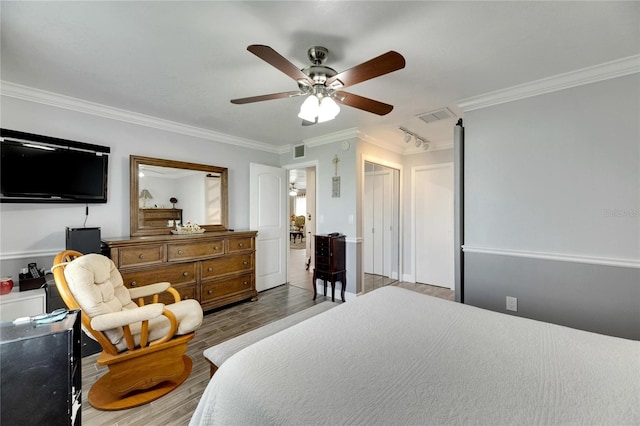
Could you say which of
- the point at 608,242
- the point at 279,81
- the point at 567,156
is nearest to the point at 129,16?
the point at 279,81

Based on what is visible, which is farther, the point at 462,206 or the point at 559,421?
the point at 462,206

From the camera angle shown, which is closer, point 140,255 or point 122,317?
point 122,317

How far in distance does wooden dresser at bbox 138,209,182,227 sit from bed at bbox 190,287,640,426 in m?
2.77

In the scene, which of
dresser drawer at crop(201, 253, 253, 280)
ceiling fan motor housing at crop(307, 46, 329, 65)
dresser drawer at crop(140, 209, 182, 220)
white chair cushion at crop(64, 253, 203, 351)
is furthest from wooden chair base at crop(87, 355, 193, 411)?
ceiling fan motor housing at crop(307, 46, 329, 65)

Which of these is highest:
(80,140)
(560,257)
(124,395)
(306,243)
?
(80,140)

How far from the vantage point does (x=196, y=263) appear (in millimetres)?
3207

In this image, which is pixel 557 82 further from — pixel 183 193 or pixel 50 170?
pixel 50 170

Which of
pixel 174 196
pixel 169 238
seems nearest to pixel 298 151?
pixel 174 196

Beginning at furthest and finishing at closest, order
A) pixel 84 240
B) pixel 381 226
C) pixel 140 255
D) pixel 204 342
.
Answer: pixel 381 226
pixel 140 255
pixel 204 342
pixel 84 240

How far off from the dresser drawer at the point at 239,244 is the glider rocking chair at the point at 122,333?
58.8 inches

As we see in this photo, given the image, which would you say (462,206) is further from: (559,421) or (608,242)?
(559,421)

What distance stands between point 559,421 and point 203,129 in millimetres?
4146

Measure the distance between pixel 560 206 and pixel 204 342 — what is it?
11.7 ft

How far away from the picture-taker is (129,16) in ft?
5.04
